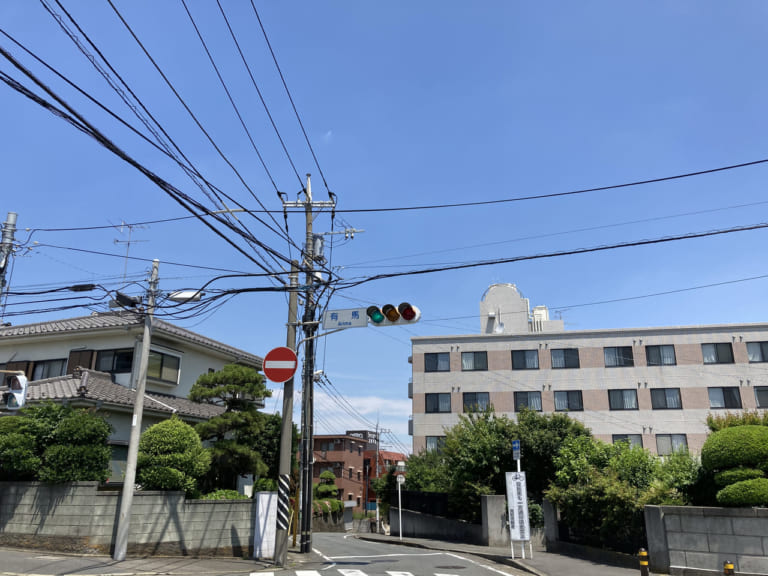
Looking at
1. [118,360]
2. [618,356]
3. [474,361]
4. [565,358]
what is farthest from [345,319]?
[618,356]

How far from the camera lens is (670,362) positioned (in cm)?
3922

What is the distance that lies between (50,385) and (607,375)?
35.0m

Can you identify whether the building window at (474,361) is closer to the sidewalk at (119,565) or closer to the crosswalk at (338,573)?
the sidewalk at (119,565)

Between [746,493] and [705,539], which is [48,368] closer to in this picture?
[705,539]

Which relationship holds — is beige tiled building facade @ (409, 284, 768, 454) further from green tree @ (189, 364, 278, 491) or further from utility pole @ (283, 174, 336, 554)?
green tree @ (189, 364, 278, 491)

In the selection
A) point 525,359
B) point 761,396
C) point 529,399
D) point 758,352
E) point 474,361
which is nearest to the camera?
point 761,396

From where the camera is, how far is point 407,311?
12203 millimetres

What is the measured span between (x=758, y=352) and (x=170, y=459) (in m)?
39.7

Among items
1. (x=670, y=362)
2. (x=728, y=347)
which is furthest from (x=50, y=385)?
(x=728, y=347)

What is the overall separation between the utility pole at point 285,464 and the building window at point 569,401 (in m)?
30.1

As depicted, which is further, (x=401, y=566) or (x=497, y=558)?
(x=497, y=558)

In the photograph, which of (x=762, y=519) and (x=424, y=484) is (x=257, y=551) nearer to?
(x=762, y=519)

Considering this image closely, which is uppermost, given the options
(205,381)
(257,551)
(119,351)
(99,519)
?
(119,351)

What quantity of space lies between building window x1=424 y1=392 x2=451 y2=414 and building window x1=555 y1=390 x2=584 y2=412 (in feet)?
26.3
